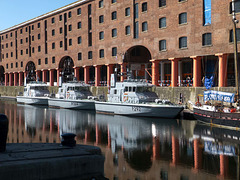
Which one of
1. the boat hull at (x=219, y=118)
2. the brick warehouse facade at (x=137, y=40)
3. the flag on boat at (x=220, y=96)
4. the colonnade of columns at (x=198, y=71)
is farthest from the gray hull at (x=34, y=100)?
the flag on boat at (x=220, y=96)

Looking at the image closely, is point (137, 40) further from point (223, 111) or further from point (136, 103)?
point (223, 111)

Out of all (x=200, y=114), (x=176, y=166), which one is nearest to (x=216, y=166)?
(x=176, y=166)

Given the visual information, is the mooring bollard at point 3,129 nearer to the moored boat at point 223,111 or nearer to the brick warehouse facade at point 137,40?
the moored boat at point 223,111

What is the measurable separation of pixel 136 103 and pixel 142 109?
47.3 inches

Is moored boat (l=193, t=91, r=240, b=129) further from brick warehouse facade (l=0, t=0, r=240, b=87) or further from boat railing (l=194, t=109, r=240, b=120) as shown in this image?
brick warehouse facade (l=0, t=0, r=240, b=87)

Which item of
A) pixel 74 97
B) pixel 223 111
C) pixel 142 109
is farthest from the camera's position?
pixel 74 97

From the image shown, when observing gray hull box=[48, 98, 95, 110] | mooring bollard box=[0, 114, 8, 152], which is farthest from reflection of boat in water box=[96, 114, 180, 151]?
gray hull box=[48, 98, 95, 110]

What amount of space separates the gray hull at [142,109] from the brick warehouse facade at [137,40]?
7.37 metres

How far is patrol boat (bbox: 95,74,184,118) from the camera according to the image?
90.0 ft

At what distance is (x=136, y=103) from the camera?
97.0 ft

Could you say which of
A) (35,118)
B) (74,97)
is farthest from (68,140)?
(74,97)

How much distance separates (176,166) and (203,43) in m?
24.5

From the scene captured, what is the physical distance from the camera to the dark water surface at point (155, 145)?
1166 centimetres

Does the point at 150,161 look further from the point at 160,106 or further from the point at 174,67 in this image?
the point at 174,67
